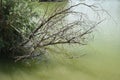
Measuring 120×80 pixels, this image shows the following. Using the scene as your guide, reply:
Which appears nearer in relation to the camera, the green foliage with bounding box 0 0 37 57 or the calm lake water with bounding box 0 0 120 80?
the calm lake water with bounding box 0 0 120 80

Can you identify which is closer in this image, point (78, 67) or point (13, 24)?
point (78, 67)

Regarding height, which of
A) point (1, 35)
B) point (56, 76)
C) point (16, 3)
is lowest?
point (56, 76)

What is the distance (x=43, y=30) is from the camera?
570 centimetres

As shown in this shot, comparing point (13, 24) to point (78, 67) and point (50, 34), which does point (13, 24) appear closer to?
point (50, 34)

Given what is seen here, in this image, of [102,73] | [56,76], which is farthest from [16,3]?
[102,73]

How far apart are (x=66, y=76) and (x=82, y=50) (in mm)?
1375

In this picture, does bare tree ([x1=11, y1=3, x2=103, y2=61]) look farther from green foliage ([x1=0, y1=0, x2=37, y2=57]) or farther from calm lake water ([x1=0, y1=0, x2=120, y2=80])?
calm lake water ([x1=0, y1=0, x2=120, y2=80])

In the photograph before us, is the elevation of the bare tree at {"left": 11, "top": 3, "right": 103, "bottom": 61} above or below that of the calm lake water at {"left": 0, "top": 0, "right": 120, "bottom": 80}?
above

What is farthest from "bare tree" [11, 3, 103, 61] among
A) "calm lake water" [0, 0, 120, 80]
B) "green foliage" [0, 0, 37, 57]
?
"calm lake water" [0, 0, 120, 80]

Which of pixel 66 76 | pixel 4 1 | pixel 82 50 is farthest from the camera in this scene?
pixel 82 50

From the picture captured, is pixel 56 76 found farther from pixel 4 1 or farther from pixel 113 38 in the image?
pixel 113 38

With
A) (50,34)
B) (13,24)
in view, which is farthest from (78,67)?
(13,24)

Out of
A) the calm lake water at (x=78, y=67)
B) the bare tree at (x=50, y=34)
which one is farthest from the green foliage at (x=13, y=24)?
the calm lake water at (x=78, y=67)

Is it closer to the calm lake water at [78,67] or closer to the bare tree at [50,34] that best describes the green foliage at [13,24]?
the bare tree at [50,34]
